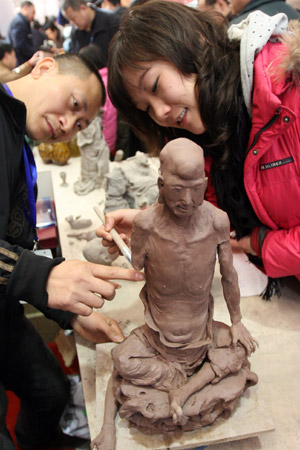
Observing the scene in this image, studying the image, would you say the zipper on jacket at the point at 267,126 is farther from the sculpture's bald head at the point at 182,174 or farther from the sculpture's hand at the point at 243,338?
the sculpture's hand at the point at 243,338

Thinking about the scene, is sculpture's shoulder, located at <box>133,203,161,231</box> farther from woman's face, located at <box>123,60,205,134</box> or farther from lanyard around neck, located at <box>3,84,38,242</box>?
lanyard around neck, located at <box>3,84,38,242</box>

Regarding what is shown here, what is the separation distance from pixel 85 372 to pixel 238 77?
Answer: 5.11 ft

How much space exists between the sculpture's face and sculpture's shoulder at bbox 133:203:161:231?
0.36ft

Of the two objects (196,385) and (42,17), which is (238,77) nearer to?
(196,385)

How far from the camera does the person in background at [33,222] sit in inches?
60.4

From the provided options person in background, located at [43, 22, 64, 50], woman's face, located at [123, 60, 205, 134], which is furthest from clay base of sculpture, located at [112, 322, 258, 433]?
person in background, located at [43, 22, 64, 50]

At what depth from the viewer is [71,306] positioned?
1220mm

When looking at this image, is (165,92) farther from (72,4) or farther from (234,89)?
(72,4)

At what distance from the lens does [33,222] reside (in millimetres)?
1843

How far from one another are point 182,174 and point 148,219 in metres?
0.24

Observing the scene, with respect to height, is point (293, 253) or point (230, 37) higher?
point (230, 37)

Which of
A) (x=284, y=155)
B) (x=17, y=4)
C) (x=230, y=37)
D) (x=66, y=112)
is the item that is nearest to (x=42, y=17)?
(x=17, y=4)

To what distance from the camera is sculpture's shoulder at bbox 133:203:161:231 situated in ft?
3.80

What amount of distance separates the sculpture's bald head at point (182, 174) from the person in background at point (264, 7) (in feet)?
4.73
